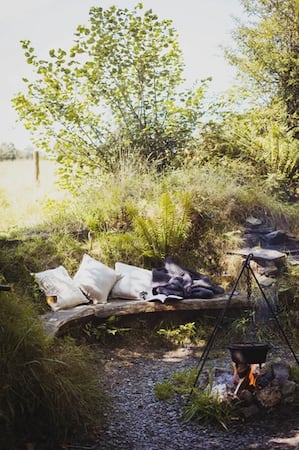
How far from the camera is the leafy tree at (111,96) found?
24.7 feet

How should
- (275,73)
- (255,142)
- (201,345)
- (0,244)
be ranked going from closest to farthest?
1. (201,345)
2. (0,244)
3. (255,142)
4. (275,73)

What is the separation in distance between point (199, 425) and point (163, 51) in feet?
19.0

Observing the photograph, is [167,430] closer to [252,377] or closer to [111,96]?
[252,377]

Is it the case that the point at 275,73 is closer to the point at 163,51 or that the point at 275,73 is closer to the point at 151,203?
the point at 163,51

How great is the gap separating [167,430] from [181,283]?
7.20 ft

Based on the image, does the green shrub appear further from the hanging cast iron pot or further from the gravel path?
the hanging cast iron pot

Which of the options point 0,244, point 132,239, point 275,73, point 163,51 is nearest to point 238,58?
point 275,73

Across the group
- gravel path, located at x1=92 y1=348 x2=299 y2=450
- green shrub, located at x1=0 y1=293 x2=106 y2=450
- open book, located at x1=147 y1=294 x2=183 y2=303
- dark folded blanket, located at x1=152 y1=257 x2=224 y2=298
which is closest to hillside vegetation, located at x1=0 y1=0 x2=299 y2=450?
dark folded blanket, located at x1=152 y1=257 x2=224 y2=298

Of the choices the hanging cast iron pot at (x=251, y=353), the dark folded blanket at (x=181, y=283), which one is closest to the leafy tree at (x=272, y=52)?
the dark folded blanket at (x=181, y=283)

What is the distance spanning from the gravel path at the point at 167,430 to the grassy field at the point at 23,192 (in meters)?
3.02

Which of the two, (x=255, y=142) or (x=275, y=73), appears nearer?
(x=255, y=142)

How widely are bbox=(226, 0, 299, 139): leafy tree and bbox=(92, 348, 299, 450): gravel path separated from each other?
5.55 m

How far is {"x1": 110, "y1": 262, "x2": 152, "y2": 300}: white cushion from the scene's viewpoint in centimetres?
520

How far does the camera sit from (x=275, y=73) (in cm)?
840
